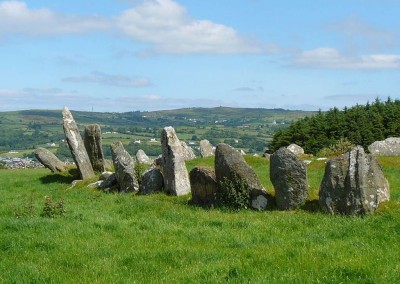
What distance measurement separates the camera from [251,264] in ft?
39.1

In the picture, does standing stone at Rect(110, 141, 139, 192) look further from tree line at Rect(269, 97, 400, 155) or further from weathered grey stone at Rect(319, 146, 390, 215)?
tree line at Rect(269, 97, 400, 155)

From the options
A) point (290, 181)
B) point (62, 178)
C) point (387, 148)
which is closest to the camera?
point (290, 181)

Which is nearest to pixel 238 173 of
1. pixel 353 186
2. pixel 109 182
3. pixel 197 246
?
pixel 353 186

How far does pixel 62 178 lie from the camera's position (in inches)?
1420

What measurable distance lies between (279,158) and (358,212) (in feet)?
10.8

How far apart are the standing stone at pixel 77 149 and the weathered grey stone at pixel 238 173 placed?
14266 millimetres

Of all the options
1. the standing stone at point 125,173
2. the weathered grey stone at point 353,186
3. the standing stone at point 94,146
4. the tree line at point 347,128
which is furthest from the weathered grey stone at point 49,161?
the tree line at point 347,128

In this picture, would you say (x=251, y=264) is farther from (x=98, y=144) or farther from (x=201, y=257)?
(x=98, y=144)

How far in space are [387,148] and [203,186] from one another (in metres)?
28.2

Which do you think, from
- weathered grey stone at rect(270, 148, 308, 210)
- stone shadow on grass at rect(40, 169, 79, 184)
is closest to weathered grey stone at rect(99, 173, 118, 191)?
stone shadow on grass at rect(40, 169, 79, 184)

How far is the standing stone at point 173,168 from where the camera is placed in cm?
2433

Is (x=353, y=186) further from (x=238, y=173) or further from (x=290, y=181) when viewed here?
(x=238, y=173)

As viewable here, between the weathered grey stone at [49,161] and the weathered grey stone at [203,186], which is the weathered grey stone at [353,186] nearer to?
the weathered grey stone at [203,186]

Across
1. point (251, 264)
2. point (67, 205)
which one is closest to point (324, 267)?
point (251, 264)
